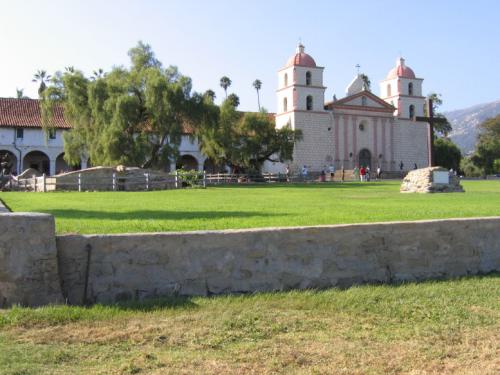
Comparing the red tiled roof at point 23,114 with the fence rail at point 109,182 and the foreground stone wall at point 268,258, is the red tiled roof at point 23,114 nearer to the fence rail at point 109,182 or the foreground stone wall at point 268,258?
the fence rail at point 109,182

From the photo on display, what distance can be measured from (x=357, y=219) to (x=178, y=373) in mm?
6104

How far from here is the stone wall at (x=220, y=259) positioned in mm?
5230

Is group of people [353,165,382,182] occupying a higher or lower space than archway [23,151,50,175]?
lower

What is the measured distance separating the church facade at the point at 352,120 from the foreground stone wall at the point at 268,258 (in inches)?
1974

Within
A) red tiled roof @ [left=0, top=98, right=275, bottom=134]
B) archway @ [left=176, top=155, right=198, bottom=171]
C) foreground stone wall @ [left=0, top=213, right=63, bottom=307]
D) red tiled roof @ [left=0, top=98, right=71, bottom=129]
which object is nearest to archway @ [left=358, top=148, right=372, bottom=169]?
archway @ [left=176, top=155, right=198, bottom=171]

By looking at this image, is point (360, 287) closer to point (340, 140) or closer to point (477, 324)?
point (477, 324)

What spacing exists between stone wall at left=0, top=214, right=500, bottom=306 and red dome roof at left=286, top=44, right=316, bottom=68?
5312 centimetres

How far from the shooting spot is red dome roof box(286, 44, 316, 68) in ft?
192

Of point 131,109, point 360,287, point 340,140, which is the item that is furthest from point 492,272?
point 340,140

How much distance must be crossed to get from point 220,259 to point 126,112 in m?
29.1

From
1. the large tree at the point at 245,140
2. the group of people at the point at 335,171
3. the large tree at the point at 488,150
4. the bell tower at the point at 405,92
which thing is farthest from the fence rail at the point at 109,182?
the large tree at the point at 488,150

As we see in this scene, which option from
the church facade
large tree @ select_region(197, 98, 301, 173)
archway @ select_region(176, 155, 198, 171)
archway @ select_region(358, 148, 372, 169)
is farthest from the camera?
archway @ select_region(358, 148, 372, 169)

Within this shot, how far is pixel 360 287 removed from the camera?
624 centimetres

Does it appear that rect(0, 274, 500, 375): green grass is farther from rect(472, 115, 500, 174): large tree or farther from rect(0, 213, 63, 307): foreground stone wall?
rect(472, 115, 500, 174): large tree
